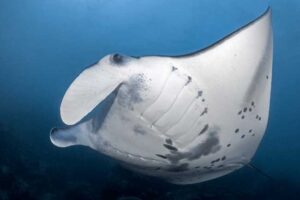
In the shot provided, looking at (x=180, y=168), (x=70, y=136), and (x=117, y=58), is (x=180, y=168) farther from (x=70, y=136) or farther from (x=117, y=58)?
(x=117, y=58)

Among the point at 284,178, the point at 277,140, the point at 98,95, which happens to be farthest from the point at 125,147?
the point at 284,178

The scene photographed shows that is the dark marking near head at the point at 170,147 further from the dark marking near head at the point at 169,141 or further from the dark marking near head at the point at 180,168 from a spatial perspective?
A: the dark marking near head at the point at 180,168

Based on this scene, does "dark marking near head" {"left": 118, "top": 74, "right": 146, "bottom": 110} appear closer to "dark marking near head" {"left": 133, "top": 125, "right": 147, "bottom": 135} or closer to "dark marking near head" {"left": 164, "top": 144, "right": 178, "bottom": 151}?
"dark marking near head" {"left": 133, "top": 125, "right": 147, "bottom": 135}

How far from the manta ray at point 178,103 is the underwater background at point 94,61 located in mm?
2230

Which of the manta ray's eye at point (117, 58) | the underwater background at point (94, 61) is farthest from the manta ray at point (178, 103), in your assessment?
the underwater background at point (94, 61)

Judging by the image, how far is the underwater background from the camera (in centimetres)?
435

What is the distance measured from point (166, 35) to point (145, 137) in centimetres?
279

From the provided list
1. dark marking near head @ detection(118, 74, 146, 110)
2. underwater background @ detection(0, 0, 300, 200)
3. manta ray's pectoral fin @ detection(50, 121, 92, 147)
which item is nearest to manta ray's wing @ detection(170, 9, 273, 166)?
dark marking near head @ detection(118, 74, 146, 110)

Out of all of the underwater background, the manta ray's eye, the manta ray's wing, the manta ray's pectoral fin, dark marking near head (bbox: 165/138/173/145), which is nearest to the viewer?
the manta ray's eye

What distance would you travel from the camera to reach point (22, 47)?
550 cm

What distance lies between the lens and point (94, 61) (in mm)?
5422

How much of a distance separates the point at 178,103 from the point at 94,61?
3.75 meters

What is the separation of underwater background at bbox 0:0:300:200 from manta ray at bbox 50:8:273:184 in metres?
2.23

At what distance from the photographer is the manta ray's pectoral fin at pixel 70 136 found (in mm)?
2336
